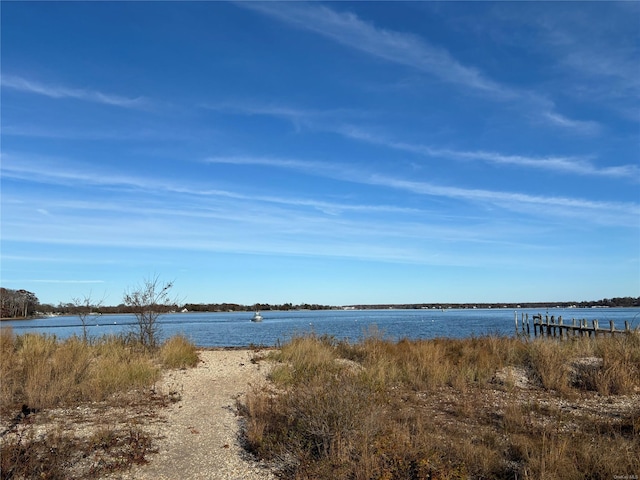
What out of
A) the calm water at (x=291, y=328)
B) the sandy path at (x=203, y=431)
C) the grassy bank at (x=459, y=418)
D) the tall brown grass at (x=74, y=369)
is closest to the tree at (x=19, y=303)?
the calm water at (x=291, y=328)

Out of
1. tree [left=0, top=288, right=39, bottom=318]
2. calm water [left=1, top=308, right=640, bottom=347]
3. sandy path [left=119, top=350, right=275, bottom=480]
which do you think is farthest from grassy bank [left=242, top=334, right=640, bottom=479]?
tree [left=0, top=288, right=39, bottom=318]

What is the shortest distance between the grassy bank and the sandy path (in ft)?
1.33

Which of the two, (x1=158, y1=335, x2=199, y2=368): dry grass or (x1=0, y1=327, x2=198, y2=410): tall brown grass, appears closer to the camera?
(x1=0, y1=327, x2=198, y2=410): tall brown grass

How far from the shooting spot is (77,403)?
395 inches

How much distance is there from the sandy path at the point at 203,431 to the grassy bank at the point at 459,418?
0.41 metres

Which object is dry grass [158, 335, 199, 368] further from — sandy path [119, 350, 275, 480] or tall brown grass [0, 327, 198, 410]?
sandy path [119, 350, 275, 480]

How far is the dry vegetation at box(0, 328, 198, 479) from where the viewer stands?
21.0 feet

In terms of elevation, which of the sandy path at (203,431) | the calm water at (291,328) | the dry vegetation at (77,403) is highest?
the dry vegetation at (77,403)

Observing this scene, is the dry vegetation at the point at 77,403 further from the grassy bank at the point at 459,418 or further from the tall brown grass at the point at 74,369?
the grassy bank at the point at 459,418

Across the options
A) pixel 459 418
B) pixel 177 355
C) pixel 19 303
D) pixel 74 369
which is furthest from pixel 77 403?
pixel 19 303

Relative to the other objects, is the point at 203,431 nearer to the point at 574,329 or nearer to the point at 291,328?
the point at 574,329

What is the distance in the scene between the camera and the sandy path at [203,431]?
6359 mm

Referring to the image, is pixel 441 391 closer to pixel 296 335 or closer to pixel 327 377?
pixel 327 377

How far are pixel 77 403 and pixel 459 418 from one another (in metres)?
7.38
